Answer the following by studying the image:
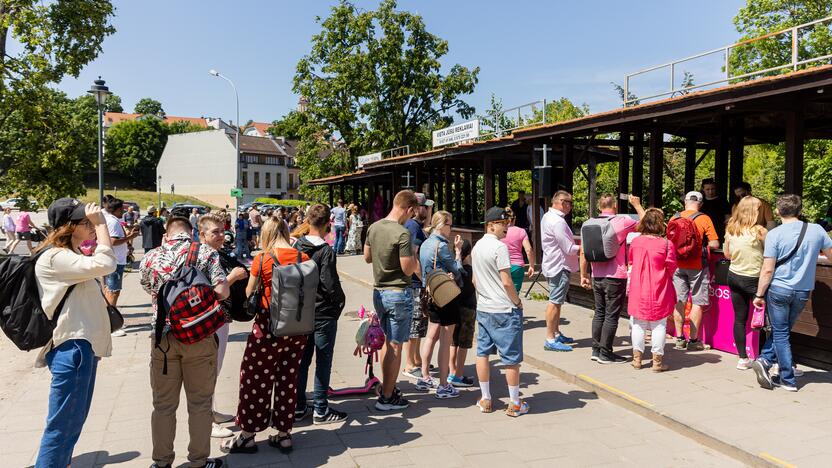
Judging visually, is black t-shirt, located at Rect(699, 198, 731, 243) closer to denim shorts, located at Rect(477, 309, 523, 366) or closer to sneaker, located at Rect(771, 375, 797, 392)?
sneaker, located at Rect(771, 375, 797, 392)

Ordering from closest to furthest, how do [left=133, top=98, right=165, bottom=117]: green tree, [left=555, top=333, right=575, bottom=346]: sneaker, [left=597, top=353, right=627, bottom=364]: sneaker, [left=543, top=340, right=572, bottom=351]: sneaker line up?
[left=597, top=353, right=627, bottom=364]: sneaker, [left=543, top=340, right=572, bottom=351]: sneaker, [left=555, top=333, right=575, bottom=346]: sneaker, [left=133, top=98, right=165, bottom=117]: green tree

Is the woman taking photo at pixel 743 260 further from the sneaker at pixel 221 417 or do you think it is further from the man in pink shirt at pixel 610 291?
the sneaker at pixel 221 417

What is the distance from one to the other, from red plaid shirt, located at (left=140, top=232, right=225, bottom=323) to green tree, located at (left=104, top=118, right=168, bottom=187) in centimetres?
8553

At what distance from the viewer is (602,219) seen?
265 inches

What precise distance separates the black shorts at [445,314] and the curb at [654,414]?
149 cm

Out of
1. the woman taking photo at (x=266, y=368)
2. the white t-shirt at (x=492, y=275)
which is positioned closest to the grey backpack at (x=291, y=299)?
the woman taking photo at (x=266, y=368)

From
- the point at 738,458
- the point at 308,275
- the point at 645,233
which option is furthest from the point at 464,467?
the point at 645,233

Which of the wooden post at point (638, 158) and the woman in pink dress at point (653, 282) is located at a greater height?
the wooden post at point (638, 158)

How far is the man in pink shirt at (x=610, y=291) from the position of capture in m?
6.57

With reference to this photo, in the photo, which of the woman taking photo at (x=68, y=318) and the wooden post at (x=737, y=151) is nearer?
the woman taking photo at (x=68, y=318)

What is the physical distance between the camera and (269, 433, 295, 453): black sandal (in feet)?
14.2

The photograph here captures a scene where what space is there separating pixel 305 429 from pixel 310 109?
34.6m

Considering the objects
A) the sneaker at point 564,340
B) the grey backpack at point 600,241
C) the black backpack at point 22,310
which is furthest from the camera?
the sneaker at point 564,340

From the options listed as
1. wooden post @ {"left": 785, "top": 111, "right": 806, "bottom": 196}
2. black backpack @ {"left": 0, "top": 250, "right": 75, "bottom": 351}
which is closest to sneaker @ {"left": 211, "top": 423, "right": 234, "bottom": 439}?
black backpack @ {"left": 0, "top": 250, "right": 75, "bottom": 351}
